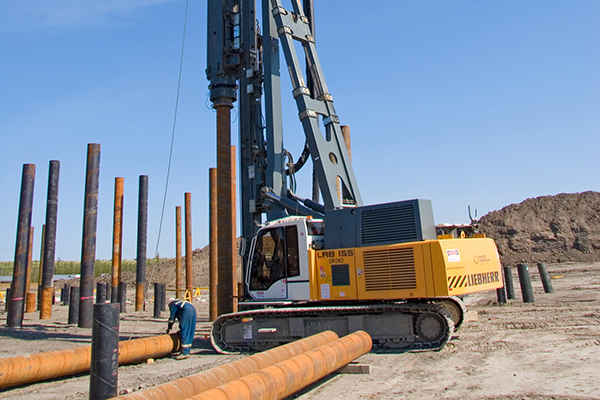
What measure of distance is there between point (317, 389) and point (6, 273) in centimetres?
9590

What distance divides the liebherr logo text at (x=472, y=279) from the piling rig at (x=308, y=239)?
2cm

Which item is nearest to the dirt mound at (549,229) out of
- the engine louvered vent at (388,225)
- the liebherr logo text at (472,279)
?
the liebherr logo text at (472,279)

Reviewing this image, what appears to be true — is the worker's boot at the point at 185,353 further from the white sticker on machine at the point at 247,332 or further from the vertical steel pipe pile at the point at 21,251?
the vertical steel pipe pile at the point at 21,251

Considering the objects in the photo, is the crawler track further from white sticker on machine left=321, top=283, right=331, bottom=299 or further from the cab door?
the cab door

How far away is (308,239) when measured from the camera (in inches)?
388

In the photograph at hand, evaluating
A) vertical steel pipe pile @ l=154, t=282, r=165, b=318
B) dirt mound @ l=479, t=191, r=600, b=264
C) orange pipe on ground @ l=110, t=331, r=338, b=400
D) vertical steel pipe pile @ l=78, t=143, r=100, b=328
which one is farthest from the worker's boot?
dirt mound @ l=479, t=191, r=600, b=264

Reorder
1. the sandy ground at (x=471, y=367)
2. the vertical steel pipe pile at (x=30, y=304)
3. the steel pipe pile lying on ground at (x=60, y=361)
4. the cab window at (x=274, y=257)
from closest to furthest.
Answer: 1. the sandy ground at (x=471, y=367)
2. the steel pipe pile lying on ground at (x=60, y=361)
3. the cab window at (x=274, y=257)
4. the vertical steel pipe pile at (x=30, y=304)

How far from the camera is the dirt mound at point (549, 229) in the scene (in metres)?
41.3

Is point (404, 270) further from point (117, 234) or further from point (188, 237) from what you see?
point (117, 234)

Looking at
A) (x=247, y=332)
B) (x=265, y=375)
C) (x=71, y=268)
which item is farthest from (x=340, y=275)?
(x=71, y=268)

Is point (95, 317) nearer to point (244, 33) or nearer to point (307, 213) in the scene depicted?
point (307, 213)

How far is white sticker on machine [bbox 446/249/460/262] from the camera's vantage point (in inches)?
348

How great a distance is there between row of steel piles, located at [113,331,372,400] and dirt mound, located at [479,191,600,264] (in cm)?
3825

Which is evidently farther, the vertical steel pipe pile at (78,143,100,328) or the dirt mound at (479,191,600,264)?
the dirt mound at (479,191,600,264)
